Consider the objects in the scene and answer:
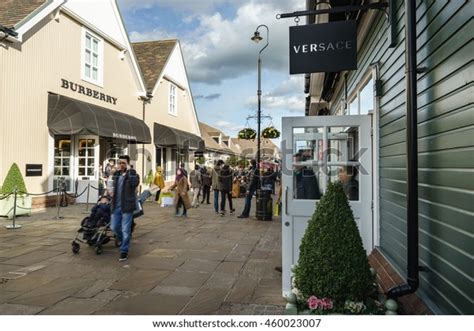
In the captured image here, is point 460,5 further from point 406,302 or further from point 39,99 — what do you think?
point 39,99

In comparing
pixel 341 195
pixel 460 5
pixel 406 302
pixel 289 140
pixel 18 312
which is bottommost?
pixel 18 312

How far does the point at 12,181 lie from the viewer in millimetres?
10062

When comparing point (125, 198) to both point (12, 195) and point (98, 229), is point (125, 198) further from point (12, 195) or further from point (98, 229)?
point (12, 195)

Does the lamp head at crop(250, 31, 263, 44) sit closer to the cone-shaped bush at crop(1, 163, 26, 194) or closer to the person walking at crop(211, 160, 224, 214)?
the person walking at crop(211, 160, 224, 214)

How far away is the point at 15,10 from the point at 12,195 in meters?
5.95

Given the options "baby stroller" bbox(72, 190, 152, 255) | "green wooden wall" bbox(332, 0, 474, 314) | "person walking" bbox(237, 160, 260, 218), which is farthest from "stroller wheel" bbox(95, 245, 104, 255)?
"person walking" bbox(237, 160, 260, 218)

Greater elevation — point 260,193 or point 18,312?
point 260,193

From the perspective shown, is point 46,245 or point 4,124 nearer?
point 46,245

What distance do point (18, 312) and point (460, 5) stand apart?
4770 millimetres

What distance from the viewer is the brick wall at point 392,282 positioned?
313 centimetres

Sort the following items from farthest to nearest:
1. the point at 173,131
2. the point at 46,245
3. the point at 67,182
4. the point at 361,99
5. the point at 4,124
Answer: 1. the point at 173,131
2. the point at 67,182
3. the point at 4,124
4. the point at 46,245
5. the point at 361,99

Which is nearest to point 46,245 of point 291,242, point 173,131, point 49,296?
point 49,296

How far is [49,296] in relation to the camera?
4.41 metres

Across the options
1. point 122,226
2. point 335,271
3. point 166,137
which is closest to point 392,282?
point 335,271
